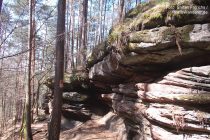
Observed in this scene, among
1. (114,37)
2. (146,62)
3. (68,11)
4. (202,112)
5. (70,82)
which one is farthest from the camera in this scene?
(68,11)

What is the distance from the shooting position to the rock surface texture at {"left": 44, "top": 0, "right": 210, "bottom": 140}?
20.2 ft

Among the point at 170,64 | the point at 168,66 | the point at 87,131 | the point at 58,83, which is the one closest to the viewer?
the point at 170,64

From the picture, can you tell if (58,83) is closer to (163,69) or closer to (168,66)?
(163,69)

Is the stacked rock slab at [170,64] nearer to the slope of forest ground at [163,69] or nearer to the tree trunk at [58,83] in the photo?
the slope of forest ground at [163,69]

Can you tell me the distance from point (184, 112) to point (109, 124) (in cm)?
666

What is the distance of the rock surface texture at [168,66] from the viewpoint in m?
6.16

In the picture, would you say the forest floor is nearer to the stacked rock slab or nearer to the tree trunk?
the tree trunk

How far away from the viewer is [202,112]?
612 centimetres

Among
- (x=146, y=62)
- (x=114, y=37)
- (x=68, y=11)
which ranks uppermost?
(x=68, y=11)

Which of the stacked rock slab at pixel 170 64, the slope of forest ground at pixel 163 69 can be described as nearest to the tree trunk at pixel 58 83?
the slope of forest ground at pixel 163 69

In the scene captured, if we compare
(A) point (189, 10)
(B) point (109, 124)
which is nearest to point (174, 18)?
(A) point (189, 10)

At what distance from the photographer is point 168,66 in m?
7.53

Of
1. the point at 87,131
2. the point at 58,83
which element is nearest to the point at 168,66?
the point at 58,83

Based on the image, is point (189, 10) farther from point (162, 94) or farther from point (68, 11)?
point (68, 11)
